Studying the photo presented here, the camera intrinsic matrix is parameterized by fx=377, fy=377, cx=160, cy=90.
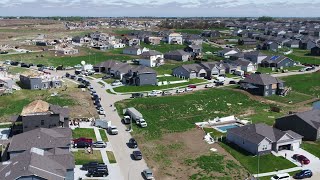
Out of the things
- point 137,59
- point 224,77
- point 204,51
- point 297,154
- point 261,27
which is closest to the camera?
point 297,154

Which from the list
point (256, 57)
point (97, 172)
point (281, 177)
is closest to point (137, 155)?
point (97, 172)

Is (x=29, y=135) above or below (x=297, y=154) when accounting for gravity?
above

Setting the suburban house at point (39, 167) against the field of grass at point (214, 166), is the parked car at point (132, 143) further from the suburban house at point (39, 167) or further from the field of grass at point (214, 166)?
the suburban house at point (39, 167)

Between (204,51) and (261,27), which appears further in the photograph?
(261,27)

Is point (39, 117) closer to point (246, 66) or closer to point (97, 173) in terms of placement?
point (97, 173)

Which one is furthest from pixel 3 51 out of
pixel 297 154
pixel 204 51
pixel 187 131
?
pixel 297 154

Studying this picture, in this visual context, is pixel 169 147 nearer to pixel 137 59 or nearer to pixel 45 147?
pixel 45 147

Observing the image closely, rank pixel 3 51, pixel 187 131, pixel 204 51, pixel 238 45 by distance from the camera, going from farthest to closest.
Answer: pixel 238 45 → pixel 204 51 → pixel 3 51 → pixel 187 131
